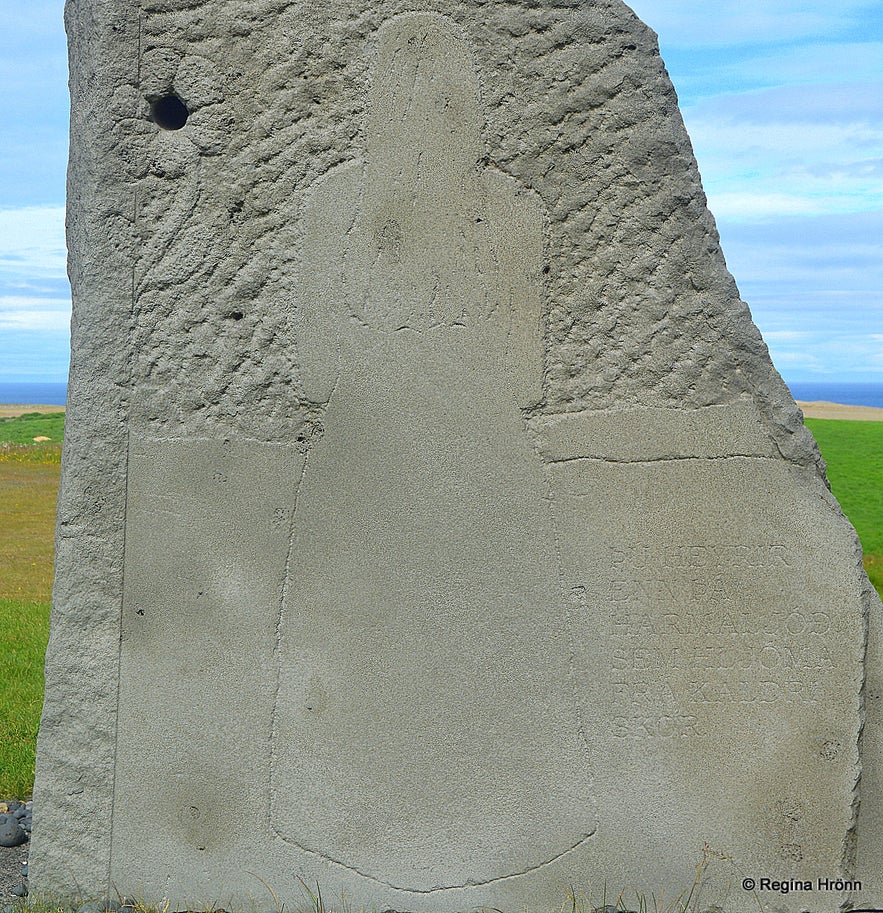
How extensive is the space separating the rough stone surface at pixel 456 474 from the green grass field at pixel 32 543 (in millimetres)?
1678

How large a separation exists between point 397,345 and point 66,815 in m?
1.56

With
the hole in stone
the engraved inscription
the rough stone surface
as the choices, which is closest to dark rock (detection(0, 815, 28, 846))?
the rough stone surface

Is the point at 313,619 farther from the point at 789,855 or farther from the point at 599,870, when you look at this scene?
the point at 789,855

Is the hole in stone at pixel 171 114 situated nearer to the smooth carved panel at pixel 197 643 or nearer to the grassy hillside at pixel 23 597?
the smooth carved panel at pixel 197 643

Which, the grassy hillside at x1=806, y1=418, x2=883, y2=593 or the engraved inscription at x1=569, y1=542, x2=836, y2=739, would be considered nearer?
the engraved inscription at x1=569, y1=542, x2=836, y2=739

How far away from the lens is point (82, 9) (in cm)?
259

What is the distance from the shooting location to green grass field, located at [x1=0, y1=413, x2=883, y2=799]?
4.04 m

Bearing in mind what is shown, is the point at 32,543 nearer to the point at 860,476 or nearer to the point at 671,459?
the point at 671,459

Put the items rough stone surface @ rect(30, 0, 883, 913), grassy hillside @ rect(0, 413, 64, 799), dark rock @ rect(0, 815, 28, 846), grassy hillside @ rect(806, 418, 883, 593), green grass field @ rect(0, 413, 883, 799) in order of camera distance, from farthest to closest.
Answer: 1. grassy hillside @ rect(806, 418, 883, 593)
2. green grass field @ rect(0, 413, 883, 799)
3. grassy hillside @ rect(0, 413, 64, 799)
4. dark rock @ rect(0, 815, 28, 846)
5. rough stone surface @ rect(30, 0, 883, 913)

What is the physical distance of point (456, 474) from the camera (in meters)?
2.52

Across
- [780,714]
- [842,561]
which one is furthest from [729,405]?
[780,714]

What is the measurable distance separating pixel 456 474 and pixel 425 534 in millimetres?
179

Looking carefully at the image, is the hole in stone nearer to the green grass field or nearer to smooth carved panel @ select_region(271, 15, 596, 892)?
smooth carved panel @ select_region(271, 15, 596, 892)

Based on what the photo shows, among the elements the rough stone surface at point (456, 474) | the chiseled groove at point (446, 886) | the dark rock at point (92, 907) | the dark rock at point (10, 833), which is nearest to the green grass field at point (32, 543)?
the dark rock at point (10, 833)
